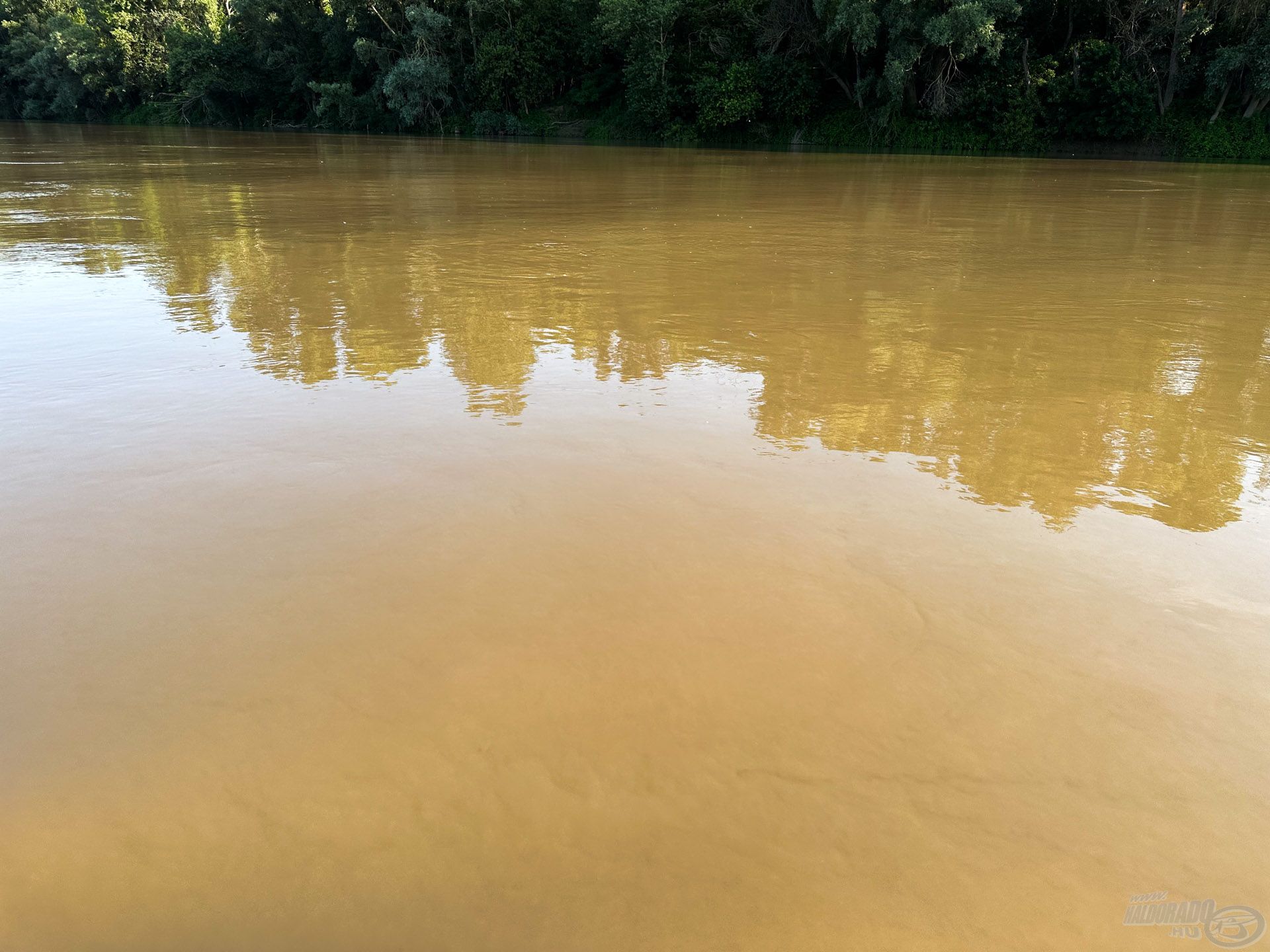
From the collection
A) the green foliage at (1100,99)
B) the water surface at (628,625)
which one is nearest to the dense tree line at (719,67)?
the green foliage at (1100,99)

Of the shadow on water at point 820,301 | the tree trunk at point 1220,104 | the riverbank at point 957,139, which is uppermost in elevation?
the tree trunk at point 1220,104

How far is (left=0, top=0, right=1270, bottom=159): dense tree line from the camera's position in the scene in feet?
88.5

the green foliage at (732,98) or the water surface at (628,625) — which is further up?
the green foliage at (732,98)

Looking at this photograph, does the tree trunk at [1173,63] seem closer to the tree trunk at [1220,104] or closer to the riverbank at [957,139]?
the riverbank at [957,139]

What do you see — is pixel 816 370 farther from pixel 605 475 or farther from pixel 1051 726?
pixel 1051 726

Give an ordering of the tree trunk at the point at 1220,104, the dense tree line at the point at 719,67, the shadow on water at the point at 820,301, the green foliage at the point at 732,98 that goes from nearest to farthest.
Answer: the shadow on water at the point at 820,301
the tree trunk at the point at 1220,104
the dense tree line at the point at 719,67
the green foliage at the point at 732,98

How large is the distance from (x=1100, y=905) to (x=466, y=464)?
2.59 meters

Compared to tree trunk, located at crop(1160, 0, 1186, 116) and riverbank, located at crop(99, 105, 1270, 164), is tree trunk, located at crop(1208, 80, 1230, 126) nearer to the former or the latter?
riverbank, located at crop(99, 105, 1270, 164)

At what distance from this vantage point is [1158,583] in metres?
2.78

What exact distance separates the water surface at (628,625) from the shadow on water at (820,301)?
51 millimetres

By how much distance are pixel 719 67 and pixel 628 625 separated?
35719 mm

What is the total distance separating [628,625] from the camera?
8.45 ft

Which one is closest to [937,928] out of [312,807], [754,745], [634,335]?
[754,745]

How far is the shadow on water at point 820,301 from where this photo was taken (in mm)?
3965
